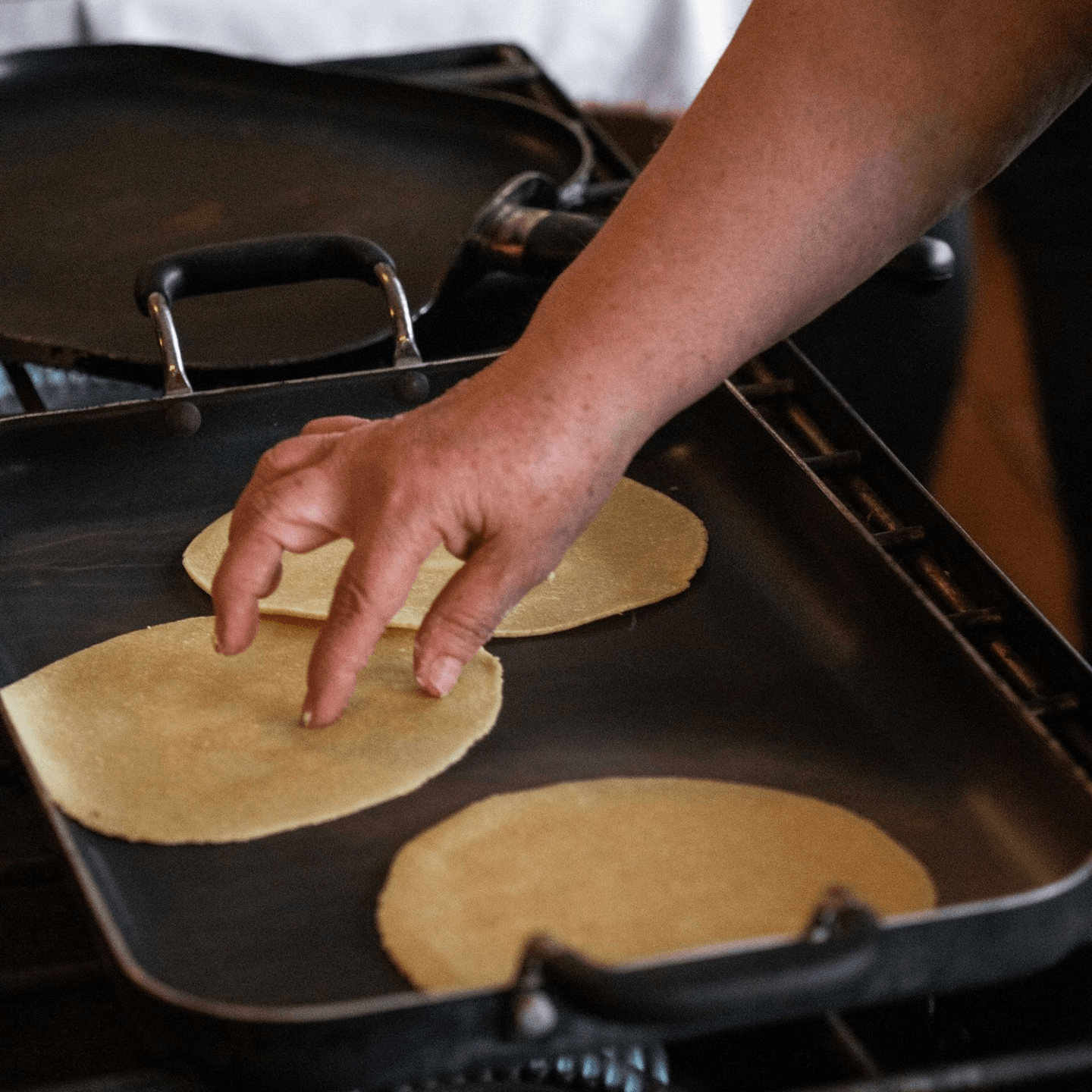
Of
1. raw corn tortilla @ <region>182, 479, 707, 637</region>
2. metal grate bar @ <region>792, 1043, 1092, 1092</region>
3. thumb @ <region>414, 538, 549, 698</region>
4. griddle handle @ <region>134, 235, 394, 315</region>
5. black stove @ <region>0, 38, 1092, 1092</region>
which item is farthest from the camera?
griddle handle @ <region>134, 235, 394, 315</region>

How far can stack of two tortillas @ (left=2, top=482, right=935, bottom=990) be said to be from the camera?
0.67m

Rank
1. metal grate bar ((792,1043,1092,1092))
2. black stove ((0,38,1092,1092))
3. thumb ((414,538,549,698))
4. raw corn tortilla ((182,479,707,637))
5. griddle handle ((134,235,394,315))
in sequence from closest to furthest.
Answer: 1. metal grate bar ((792,1043,1092,1092))
2. black stove ((0,38,1092,1092))
3. thumb ((414,538,549,698))
4. raw corn tortilla ((182,479,707,637))
5. griddle handle ((134,235,394,315))

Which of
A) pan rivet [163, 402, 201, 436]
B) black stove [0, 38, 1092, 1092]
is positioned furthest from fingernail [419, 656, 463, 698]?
pan rivet [163, 402, 201, 436]

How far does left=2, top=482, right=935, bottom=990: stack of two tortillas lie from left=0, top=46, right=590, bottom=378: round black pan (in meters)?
0.26

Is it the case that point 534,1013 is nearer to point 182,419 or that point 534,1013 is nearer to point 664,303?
point 664,303

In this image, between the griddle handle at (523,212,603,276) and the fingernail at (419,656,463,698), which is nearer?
the fingernail at (419,656,463,698)

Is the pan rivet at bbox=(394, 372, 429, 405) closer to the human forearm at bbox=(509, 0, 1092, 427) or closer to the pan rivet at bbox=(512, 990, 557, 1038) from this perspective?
the human forearm at bbox=(509, 0, 1092, 427)

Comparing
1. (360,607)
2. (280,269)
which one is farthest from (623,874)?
(280,269)

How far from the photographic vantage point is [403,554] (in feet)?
2.37

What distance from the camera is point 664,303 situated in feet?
2.40

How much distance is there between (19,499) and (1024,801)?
687mm

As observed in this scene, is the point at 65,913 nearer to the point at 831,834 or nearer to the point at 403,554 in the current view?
the point at 403,554

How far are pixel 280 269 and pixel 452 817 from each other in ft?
1.60

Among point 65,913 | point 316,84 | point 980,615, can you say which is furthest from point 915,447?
point 65,913
